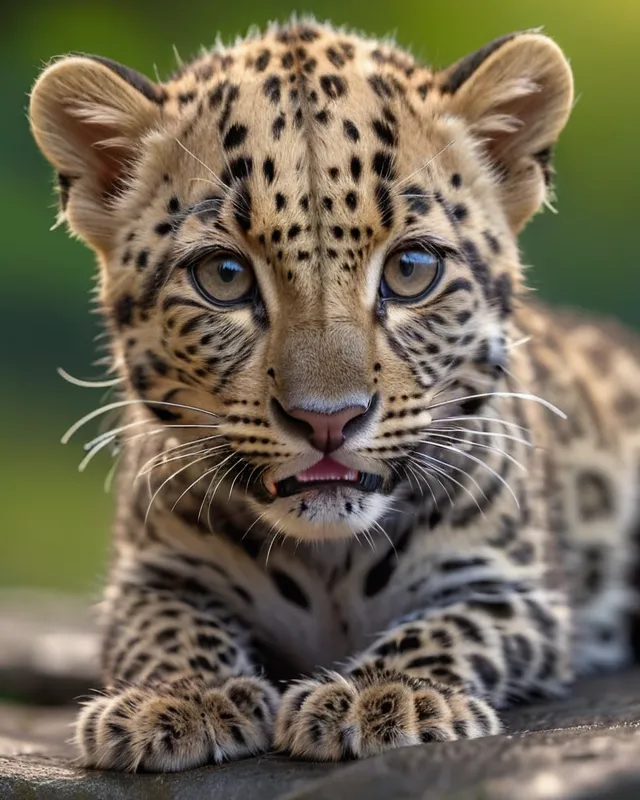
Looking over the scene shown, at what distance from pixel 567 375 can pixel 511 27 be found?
882 centimetres

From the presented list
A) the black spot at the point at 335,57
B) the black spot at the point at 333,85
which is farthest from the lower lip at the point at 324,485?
the black spot at the point at 335,57

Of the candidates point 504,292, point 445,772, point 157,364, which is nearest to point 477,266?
point 504,292

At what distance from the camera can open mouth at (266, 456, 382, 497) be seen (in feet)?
13.4

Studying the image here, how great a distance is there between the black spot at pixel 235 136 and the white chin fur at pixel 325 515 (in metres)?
1.17

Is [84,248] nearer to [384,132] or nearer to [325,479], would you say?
[384,132]

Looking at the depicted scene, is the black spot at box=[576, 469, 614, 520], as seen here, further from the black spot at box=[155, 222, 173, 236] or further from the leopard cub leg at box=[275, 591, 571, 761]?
the black spot at box=[155, 222, 173, 236]

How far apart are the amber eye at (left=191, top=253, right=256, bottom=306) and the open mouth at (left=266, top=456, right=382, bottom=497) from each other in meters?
0.64

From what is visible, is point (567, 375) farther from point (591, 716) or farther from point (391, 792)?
point (391, 792)

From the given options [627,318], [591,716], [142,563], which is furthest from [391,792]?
[627,318]

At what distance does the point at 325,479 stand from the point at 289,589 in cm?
86

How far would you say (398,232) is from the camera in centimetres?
437

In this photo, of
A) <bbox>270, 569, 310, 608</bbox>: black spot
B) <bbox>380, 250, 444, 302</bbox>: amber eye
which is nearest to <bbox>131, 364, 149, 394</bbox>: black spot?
<bbox>270, 569, 310, 608</bbox>: black spot

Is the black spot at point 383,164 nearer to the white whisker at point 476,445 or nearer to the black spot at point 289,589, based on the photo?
the white whisker at point 476,445

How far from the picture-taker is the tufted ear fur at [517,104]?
15.8 feet
